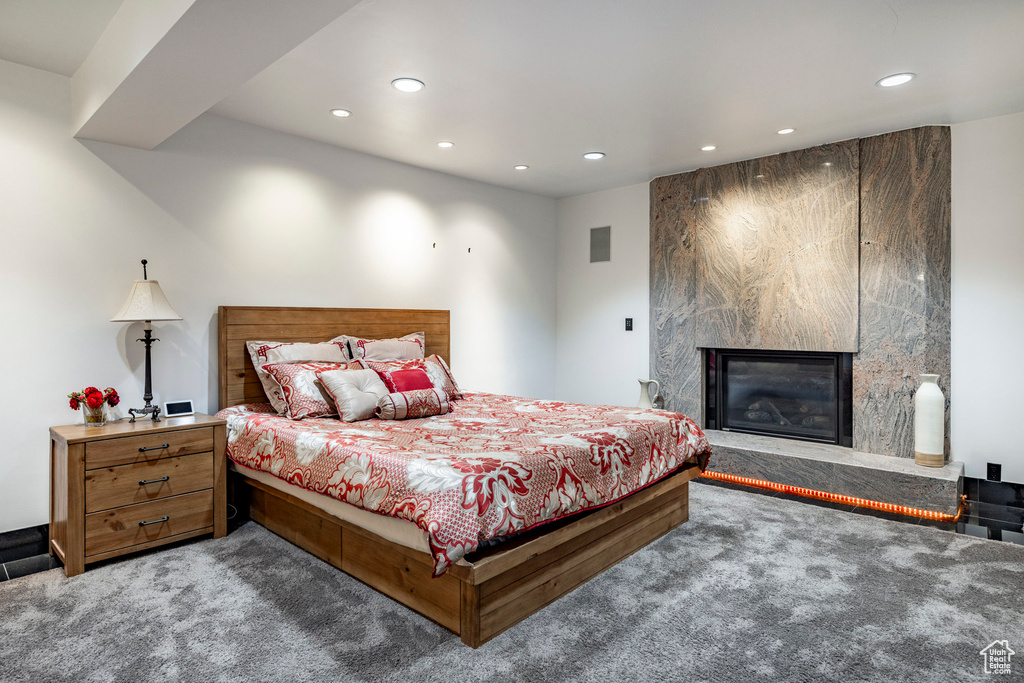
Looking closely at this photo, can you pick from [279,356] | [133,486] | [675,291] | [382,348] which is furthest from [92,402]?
[675,291]

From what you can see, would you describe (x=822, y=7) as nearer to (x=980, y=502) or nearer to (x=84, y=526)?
(x=980, y=502)

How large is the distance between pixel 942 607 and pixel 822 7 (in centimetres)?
253

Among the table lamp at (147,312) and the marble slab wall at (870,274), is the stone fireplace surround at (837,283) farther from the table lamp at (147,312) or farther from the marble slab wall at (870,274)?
the table lamp at (147,312)

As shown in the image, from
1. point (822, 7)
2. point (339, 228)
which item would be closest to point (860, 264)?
point (822, 7)

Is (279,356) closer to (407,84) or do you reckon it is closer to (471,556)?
(407,84)

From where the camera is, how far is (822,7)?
7.70ft

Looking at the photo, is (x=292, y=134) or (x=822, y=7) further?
(x=292, y=134)

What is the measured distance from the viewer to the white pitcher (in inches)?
202

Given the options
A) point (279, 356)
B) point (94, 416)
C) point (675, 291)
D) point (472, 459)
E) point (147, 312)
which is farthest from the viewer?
point (675, 291)

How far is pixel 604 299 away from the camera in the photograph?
18.7ft

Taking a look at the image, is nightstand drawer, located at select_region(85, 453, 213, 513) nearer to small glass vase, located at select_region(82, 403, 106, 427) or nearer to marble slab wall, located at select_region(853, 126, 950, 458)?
small glass vase, located at select_region(82, 403, 106, 427)

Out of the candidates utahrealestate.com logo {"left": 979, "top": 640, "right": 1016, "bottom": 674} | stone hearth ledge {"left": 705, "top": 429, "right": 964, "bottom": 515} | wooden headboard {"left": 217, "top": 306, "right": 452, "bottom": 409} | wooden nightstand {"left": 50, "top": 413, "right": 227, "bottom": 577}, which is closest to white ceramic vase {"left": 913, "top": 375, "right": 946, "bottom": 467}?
stone hearth ledge {"left": 705, "top": 429, "right": 964, "bottom": 515}

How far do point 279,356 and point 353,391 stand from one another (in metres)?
0.65

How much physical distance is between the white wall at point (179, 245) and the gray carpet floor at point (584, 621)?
1034 mm
